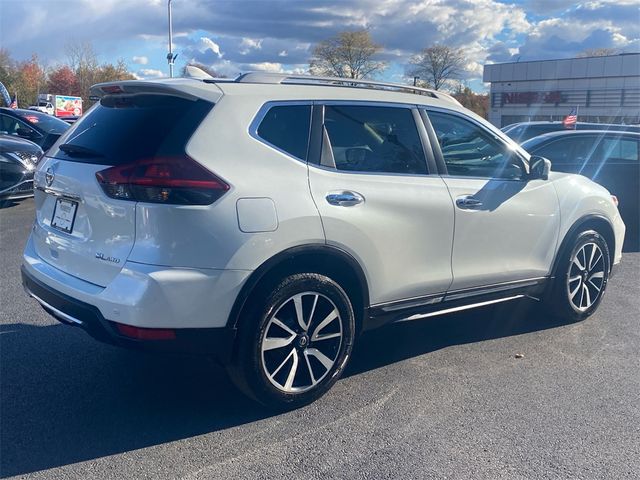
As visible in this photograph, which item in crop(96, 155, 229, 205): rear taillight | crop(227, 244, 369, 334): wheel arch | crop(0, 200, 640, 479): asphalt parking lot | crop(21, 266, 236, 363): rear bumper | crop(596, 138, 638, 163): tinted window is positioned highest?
crop(96, 155, 229, 205): rear taillight

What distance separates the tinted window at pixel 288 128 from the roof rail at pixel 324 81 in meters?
0.23

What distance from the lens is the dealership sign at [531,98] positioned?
44.8m

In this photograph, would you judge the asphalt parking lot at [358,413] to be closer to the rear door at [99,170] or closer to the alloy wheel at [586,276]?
the alloy wheel at [586,276]

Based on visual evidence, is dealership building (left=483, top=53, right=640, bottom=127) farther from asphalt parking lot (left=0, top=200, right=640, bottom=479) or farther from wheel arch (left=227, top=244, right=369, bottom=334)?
wheel arch (left=227, top=244, right=369, bottom=334)

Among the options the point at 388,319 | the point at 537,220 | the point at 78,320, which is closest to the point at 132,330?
the point at 78,320

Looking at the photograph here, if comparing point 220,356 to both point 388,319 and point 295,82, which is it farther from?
point 295,82

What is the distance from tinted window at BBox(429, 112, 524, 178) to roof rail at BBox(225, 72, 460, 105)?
24 centimetres

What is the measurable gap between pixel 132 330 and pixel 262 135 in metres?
1.26

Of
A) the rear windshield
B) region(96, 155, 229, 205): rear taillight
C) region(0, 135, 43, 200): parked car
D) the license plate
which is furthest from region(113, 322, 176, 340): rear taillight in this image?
region(0, 135, 43, 200): parked car

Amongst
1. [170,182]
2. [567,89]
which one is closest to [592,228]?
[170,182]

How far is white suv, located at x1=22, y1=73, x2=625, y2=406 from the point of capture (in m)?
3.32

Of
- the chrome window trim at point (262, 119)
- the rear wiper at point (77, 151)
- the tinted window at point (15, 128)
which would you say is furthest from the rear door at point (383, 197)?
the tinted window at point (15, 128)

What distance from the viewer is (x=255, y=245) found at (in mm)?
3430

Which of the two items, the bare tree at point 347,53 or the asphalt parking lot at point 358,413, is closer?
the asphalt parking lot at point 358,413
